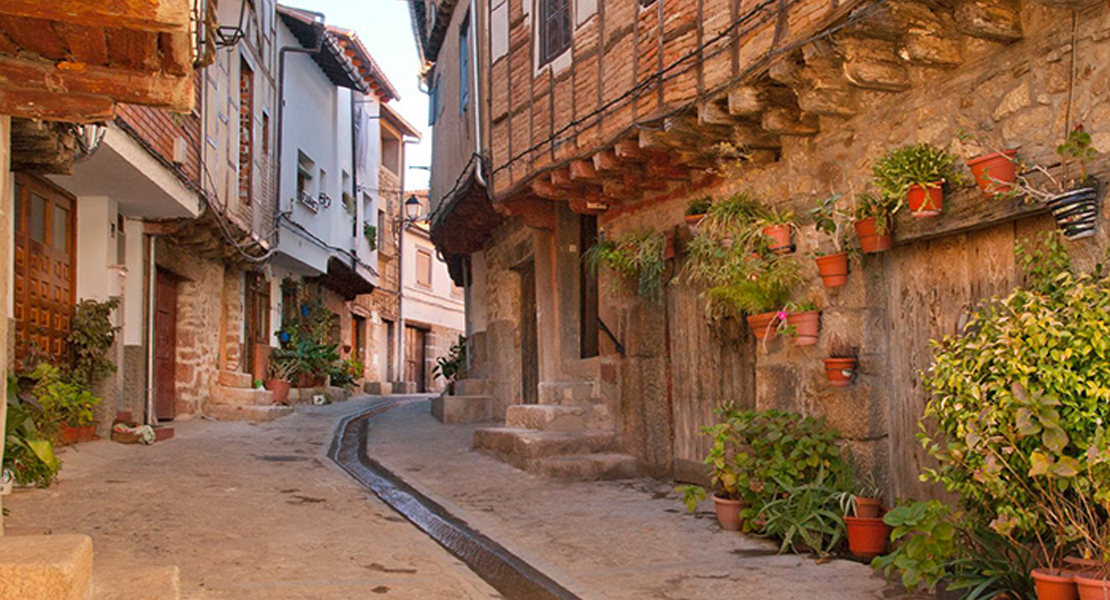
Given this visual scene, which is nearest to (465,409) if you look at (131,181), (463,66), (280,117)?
(463,66)

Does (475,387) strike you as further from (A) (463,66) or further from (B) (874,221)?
(B) (874,221)

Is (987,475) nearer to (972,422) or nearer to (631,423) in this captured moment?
(972,422)

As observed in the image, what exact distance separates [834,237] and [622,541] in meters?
2.17

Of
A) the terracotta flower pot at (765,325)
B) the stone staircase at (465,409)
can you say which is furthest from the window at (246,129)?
the terracotta flower pot at (765,325)

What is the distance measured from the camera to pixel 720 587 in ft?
15.7

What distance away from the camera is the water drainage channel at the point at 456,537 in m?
4.88

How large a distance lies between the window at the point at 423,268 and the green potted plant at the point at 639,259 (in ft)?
70.3

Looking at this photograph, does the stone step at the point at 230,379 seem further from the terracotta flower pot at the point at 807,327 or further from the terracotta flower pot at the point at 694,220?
the terracotta flower pot at the point at 807,327

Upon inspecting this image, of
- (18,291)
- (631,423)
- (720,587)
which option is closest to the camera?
(720,587)

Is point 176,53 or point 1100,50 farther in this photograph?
point 1100,50

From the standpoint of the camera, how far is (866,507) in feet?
17.5

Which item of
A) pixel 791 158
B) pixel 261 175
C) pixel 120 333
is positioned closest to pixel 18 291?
pixel 120 333

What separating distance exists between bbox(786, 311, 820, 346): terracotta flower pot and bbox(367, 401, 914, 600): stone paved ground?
122cm

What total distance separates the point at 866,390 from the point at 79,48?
14.0 feet
